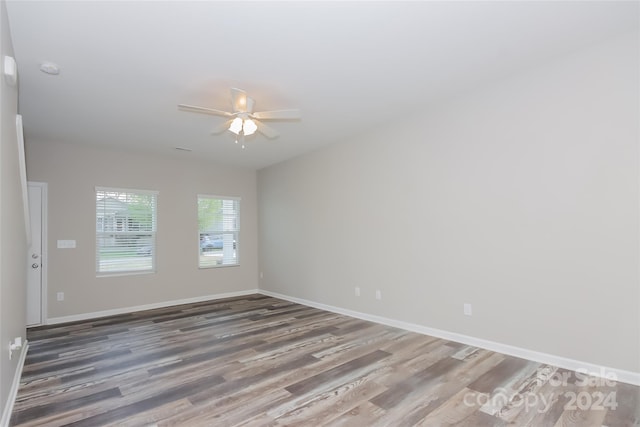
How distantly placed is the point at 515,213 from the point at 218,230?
16.6 ft

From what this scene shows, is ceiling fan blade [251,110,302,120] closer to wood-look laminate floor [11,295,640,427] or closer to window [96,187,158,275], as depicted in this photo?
wood-look laminate floor [11,295,640,427]

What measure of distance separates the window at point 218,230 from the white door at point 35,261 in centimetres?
227

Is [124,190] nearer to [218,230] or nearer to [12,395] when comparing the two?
[218,230]

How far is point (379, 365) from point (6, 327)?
2814mm

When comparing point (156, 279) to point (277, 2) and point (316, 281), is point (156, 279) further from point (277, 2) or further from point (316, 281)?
point (277, 2)

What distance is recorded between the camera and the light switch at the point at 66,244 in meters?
4.94

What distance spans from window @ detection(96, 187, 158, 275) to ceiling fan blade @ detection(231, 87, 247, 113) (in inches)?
131

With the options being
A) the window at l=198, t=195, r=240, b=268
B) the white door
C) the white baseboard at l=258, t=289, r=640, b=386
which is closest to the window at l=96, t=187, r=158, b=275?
the white door

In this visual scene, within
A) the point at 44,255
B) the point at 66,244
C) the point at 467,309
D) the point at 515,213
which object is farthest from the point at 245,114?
the point at 44,255

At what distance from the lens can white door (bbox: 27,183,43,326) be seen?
466 cm

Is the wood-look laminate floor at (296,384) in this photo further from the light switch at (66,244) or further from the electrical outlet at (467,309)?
the light switch at (66,244)

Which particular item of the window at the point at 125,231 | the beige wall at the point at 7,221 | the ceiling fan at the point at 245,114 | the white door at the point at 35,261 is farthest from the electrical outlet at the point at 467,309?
the white door at the point at 35,261

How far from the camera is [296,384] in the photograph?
2.72m

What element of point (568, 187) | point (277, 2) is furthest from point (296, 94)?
point (568, 187)
